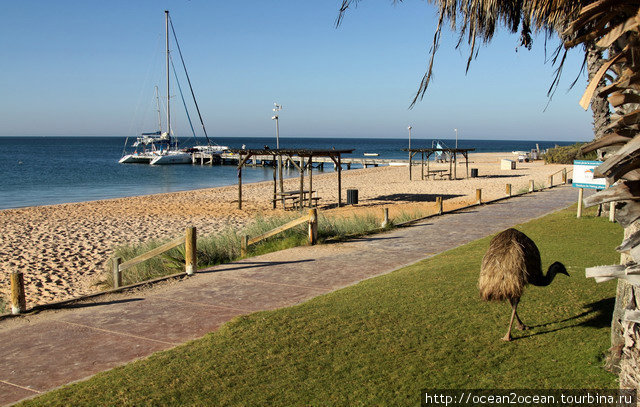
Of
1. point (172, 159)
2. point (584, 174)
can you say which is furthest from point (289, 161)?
point (584, 174)

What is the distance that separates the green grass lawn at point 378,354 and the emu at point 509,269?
0.63 m

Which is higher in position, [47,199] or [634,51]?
[634,51]

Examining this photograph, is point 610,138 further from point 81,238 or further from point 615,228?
point 81,238

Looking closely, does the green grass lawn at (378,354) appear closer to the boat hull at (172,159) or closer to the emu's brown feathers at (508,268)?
the emu's brown feathers at (508,268)

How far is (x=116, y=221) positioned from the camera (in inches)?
879

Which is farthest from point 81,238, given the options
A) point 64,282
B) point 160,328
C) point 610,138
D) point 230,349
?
point 610,138

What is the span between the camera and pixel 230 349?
636cm

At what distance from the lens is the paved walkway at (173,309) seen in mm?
6422

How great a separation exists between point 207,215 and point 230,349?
17916 millimetres

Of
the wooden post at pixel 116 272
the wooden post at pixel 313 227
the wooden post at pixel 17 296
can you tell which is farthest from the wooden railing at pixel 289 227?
the wooden post at pixel 17 296

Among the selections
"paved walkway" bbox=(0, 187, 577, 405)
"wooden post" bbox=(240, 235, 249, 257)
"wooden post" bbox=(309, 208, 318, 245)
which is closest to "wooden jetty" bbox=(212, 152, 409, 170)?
"wooden post" bbox=(309, 208, 318, 245)

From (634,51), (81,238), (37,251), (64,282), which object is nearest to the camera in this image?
(634,51)

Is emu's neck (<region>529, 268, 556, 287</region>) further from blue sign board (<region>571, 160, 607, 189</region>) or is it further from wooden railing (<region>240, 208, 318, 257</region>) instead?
blue sign board (<region>571, 160, 607, 189</region>)

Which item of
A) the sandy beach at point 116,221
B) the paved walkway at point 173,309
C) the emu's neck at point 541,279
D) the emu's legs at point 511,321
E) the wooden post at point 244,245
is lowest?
the sandy beach at point 116,221
